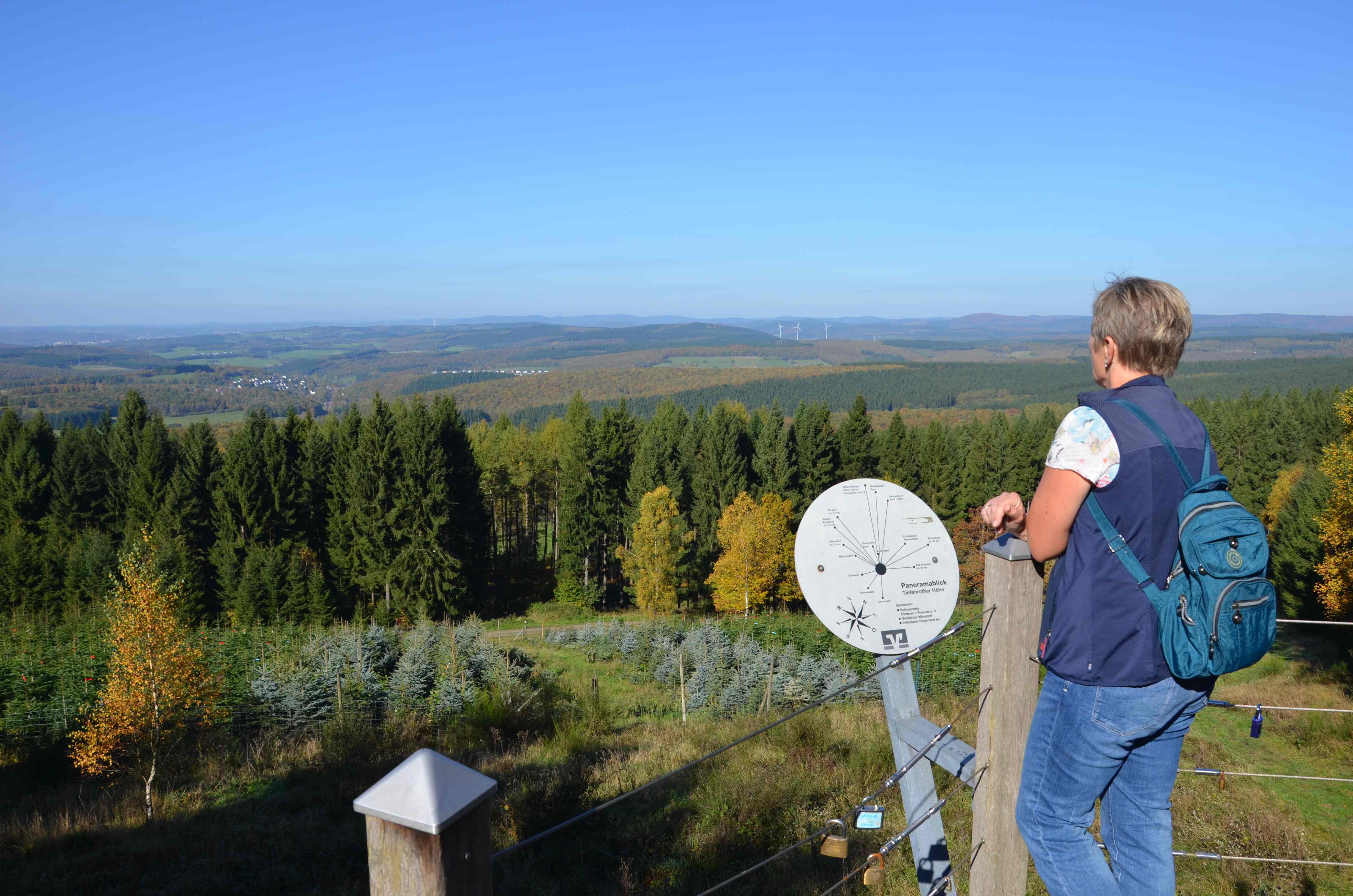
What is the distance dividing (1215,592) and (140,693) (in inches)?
553

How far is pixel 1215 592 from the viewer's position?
184 cm

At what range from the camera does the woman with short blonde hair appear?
1996 millimetres

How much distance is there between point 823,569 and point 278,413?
449 ft

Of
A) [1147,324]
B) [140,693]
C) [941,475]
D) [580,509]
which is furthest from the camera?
[941,475]

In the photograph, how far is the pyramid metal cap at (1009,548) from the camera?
7.55ft

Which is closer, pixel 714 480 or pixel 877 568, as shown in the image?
pixel 877 568

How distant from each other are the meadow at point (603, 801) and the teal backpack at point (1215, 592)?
2592mm

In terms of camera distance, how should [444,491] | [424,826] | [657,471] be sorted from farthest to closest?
[657,471] → [444,491] → [424,826]

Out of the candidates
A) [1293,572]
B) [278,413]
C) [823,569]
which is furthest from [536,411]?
[823,569]

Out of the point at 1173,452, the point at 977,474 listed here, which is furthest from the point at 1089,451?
the point at 977,474

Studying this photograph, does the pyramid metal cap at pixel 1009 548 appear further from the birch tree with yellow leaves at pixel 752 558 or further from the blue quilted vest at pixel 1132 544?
the birch tree with yellow leaves at pixel 752 558

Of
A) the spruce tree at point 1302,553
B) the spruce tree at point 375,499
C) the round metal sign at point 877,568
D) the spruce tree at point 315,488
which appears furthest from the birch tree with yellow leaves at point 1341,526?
the spruce tree at point 315,488

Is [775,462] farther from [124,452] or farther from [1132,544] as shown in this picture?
[1132,544]

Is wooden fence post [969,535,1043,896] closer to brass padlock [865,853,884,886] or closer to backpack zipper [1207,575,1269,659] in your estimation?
brass padlock [865,853,884,886]
